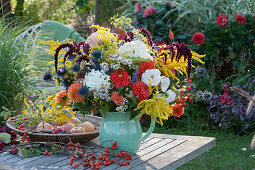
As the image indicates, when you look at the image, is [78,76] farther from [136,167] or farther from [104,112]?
[136,167]

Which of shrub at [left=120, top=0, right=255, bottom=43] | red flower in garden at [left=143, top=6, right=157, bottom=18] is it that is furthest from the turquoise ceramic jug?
red flower in garden at [left=143, top=6, right=157, bottom=18]

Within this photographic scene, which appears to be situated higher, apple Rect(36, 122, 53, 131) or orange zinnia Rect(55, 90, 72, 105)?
orange zinnia Rect(55, 90, 72, 105)

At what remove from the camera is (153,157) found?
6.49 ft

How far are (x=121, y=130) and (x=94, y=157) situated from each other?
19 centimetres

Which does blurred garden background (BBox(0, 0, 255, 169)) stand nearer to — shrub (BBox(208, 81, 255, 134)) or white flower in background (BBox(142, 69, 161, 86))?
shrub (BBox(208, 81, 255, 134))

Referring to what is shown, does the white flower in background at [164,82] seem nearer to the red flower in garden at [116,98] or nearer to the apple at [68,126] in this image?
the red flower in garden at [116,98]

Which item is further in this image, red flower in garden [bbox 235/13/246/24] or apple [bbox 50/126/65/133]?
red flower in garden [bbox 235/13/246/24]

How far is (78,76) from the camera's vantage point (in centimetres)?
195

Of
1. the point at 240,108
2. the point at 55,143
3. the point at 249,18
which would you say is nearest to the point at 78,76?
the point at 55,143

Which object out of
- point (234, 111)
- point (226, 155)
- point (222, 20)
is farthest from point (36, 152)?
point (222, 20)

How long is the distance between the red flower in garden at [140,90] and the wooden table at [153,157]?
30 centimetres

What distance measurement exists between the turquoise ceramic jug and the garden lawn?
5.82 ft

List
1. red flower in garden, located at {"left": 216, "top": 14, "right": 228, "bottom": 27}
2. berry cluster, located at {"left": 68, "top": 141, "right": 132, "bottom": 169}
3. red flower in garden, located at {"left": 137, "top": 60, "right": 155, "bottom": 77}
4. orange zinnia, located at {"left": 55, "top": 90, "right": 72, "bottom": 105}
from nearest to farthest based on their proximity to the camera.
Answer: berry cluster, located at {"left": 68, "top": 141, "right": 132, "bottom": 169}
red flower in garden, located at {"left": 137, "top": 60, "right": 155, "bottom": 77}
orange zinnia, located at {"left": 55, "top": 90, "right": 72, "bottom": 105}
red flower in garden, located at {"left": 216, "top": 14, "right": 228, "bottom": 27}

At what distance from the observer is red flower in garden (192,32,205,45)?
4500mm
